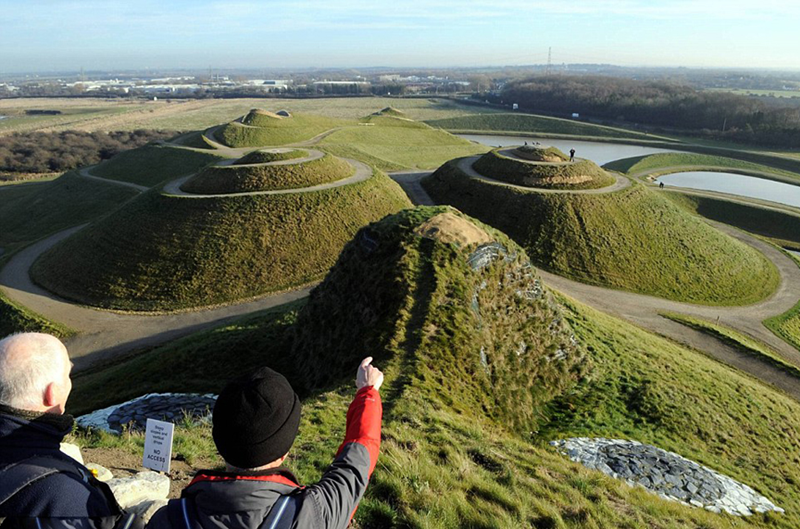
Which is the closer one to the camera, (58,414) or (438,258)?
(58,414)

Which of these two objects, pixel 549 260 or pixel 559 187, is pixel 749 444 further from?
pixel 559 187

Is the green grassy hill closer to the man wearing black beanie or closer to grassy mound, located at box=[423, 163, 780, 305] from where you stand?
the man wearing black beanie

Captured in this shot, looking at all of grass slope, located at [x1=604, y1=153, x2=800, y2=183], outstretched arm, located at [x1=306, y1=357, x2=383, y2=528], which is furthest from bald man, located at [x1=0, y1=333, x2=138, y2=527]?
grass slope, located at [x1=604, y1=153, x2=800, y2=183]

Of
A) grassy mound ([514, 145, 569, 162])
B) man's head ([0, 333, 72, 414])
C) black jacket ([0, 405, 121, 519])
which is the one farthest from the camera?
grassy mound ([514, 145, 569, 162])

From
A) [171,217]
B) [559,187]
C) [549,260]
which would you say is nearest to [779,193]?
[559,187]

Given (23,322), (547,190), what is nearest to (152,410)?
(23,322)

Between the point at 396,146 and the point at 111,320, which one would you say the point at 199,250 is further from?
the point at 396,146
